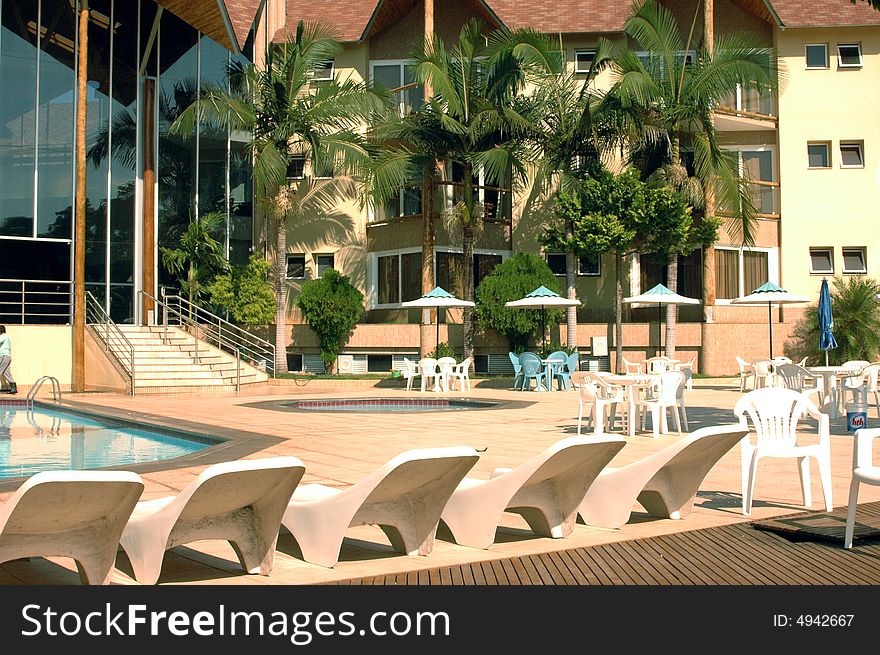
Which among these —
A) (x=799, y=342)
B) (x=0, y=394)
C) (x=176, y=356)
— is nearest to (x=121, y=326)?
(x=176, y=356)

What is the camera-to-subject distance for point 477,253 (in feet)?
96.5

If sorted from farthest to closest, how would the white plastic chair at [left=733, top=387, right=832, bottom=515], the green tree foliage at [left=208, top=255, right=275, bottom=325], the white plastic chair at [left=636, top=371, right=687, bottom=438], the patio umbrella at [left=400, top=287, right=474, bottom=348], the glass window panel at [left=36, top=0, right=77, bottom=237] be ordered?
the green tree foliage at [left=208, top=255, right=275, bottom=325], the glass window panel at [left=36, top=0, right=77, bottom=237], the patio umbrella at [left=400, top=287, right=474, bottom=348], the white plastic chair at [left=636, top=371, right=687, bottom=438], the white plastic chair at [left=733, top=387, right=832, bottom=515]

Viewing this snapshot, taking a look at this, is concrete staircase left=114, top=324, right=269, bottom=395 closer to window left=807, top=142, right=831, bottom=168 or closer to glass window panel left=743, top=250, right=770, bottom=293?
glass window panel left=743, top=250, right=770, bottom=293

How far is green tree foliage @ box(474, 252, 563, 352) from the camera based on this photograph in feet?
86.6

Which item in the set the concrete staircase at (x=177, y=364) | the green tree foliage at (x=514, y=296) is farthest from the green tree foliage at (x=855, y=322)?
the concrete staircase at (x=177, y=364)

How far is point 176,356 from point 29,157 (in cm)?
626

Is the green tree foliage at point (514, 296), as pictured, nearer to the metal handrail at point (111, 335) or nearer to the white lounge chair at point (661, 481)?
the metal handrail at point (111, 335)

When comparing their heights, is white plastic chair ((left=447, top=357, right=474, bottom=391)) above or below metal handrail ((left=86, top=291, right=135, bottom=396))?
below

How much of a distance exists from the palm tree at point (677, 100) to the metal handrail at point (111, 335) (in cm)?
1307

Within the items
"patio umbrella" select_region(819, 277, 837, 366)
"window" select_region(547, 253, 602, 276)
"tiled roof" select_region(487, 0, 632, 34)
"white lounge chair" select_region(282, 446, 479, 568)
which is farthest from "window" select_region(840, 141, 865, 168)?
"white lounge chair" select_region(282, 446, 479, 568)

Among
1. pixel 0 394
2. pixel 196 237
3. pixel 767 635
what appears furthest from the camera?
pixel 196 237

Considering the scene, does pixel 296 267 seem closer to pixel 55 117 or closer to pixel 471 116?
pixel 471 116

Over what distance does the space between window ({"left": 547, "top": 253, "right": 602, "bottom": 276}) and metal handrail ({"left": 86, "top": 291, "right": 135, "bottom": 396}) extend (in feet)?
39.6

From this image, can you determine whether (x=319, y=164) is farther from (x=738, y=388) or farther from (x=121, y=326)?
(x=738, y=388)
